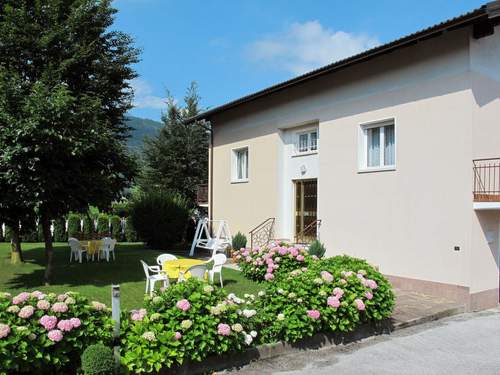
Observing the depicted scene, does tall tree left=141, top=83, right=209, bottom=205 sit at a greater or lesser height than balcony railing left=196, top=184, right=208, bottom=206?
greater

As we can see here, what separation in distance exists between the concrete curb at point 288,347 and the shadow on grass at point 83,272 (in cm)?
568

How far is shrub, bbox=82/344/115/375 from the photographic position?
161 inches

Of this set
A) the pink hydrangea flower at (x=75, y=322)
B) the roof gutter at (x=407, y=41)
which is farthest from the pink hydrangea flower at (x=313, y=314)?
the roof gutter at (x=407, y=41)

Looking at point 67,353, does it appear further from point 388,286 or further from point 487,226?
point 487,226

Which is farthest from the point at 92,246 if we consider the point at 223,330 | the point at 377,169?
the point at 223,330

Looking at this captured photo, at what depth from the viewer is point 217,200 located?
60.0ft

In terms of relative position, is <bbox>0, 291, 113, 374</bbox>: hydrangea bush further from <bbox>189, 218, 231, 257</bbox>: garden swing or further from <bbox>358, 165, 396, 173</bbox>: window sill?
<bbox>189, 218, 231, 257</bbox>: garden swing

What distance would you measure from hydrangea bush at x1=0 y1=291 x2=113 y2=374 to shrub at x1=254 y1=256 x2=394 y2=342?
2108 millimetres

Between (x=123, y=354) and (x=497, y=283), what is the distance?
8.19 metres

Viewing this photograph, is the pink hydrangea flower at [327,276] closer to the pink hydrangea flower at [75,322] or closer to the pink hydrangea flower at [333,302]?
the pink hydrangea flower at [333,302]

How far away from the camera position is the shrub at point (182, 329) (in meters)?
4.53

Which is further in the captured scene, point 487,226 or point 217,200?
point 217,200

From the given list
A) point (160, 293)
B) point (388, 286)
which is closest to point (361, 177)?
point (388, 286)

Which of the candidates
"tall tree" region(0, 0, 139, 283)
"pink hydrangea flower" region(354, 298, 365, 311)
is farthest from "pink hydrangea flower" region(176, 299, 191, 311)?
"tall tree" region(0, 0, 139, 283)
